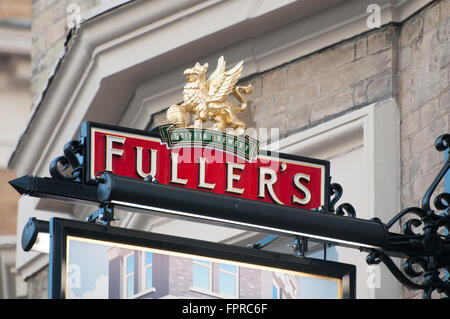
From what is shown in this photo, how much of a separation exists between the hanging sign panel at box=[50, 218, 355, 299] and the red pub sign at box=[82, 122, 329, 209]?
0.82 meters

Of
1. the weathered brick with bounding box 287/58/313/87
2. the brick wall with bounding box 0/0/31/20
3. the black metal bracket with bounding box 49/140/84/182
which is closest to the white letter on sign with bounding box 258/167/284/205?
the black metal bracket with bounding box 49/140/84/182

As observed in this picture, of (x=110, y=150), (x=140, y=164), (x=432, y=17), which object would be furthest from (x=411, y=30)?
(x=110, y=150)

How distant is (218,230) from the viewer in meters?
10.4

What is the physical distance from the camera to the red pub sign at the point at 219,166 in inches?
277

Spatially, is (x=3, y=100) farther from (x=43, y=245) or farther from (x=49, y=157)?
(x=43, y=245)

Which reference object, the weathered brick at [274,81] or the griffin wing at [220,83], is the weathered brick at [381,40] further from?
the griffin wing at [220,83]

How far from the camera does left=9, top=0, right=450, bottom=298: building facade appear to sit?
358 inches

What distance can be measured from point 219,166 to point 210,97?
104cm

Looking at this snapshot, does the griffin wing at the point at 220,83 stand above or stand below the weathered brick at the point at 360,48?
below

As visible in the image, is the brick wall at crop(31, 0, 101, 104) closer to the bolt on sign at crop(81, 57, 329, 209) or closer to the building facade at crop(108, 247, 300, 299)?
the bolt on sign at crop(81, 57, 329, 209)

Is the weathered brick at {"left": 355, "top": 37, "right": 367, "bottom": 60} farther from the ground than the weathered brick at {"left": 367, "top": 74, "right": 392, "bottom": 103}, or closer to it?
farther from the ground

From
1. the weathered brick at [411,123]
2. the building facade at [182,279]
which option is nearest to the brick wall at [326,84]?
the weathered brick at [411,123]

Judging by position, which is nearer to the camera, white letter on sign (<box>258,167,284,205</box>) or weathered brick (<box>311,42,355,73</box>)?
white letter on sign (<box>258,167,284,205</box>)

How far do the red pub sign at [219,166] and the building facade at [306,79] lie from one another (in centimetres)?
180
